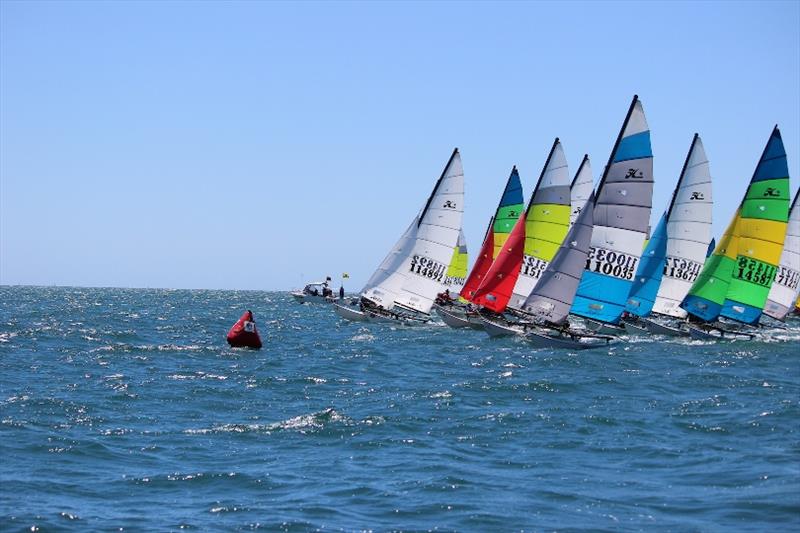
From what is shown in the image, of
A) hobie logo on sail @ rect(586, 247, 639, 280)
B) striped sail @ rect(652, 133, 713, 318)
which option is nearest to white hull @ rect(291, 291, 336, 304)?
striped sail @ rect(652, 133, 713, 318)

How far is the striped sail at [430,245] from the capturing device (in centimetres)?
5369

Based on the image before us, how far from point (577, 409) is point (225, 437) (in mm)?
8646

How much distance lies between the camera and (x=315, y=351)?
139ft

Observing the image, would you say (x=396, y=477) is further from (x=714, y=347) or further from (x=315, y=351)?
(x=714, y=347)

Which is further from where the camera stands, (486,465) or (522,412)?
(522,412)

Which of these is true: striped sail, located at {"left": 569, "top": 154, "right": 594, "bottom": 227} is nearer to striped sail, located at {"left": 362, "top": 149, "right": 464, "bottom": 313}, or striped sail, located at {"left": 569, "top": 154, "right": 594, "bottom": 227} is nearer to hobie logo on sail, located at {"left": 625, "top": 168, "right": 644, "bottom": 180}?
striped sail, located at {"left": 362, "top": 149, "right": 464, "bottom": 313}

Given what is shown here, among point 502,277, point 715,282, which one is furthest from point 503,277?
point 715,282

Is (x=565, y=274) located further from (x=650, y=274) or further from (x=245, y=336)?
(x=245, y=336)

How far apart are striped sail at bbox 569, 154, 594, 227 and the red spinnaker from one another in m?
7.69

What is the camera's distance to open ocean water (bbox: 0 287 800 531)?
15117 mm

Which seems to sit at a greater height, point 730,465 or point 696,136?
point 696,136

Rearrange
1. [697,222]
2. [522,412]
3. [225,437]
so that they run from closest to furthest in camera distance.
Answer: [225,437]
[522,412]
[697,222]

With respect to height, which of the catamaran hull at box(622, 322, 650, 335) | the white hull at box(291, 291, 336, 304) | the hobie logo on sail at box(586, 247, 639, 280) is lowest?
the white hull at box(291, 291, 336, 304)

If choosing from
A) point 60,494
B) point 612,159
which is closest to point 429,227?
point 612,159
